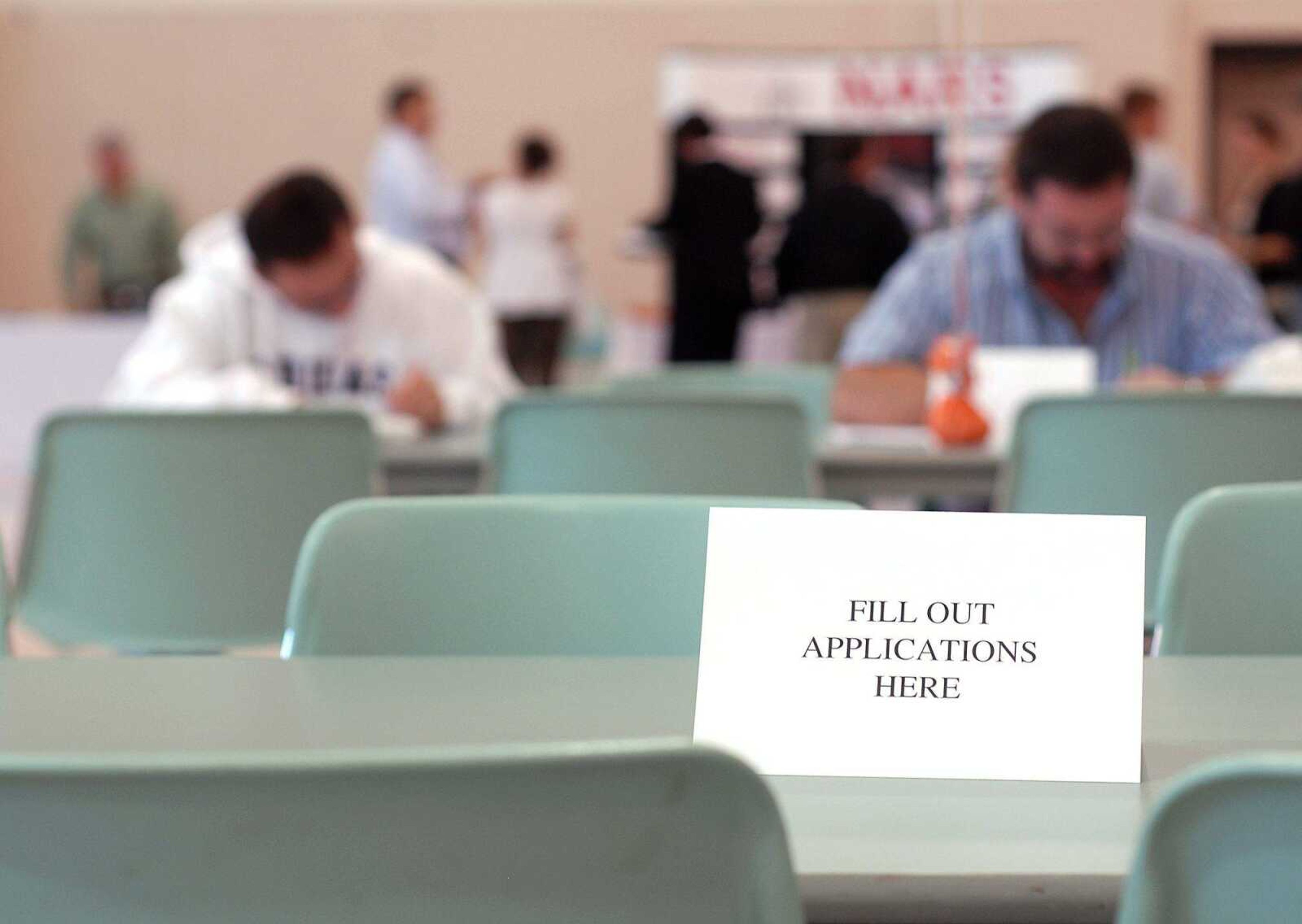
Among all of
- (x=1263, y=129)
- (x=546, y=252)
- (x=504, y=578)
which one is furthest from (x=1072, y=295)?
(x=1263, y=129)

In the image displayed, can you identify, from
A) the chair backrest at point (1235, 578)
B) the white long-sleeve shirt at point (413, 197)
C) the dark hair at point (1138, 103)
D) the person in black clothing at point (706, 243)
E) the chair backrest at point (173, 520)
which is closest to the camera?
the chair backrest at point (1235, 578)

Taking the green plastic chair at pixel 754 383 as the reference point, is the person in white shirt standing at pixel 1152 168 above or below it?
above

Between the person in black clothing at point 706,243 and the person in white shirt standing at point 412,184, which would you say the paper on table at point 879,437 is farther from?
the person in white shirt standing at point 412,184

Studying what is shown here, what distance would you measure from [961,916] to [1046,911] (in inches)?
1.5

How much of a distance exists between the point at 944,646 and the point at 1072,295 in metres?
2.35

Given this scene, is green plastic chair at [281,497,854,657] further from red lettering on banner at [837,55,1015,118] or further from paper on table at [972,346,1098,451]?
red lettering on banner at [837,55,1015,118]

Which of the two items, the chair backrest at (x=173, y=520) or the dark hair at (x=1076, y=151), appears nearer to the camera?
the chair backrest at (x=173, y=520)

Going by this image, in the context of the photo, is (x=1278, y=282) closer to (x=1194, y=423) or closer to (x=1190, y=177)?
(x=1190, y=177)

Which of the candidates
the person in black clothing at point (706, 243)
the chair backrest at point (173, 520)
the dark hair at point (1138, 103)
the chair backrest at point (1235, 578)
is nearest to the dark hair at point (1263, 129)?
the dark hair at point (1138, 103)

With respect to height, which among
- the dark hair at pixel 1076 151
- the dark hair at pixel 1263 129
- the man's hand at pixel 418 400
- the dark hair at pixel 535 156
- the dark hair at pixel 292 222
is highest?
the dark hair at pixel 1263 129

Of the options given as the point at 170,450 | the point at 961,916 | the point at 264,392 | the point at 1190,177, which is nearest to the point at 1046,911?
the point at 961,916

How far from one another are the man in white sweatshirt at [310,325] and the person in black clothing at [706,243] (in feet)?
11.0

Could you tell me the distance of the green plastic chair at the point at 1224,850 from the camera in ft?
2.24

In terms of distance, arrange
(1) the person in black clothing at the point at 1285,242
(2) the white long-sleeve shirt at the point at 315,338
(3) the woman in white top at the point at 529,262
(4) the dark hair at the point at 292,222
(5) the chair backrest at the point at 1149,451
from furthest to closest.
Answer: (3) the woman in white top at the point at 529,262 < (1) the person in black clothing at the point at 1285,242 < (2) the white long-sleeve shirt at the point at 315,338 < (4) the dark hair at the point at 292,222 < (5) the chair backrest at the point at 1149,451
